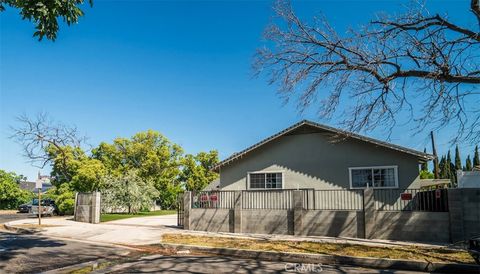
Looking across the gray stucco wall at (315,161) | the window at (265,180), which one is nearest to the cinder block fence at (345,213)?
the gray stucco wall at (315,161)

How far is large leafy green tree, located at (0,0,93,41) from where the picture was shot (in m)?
7.59

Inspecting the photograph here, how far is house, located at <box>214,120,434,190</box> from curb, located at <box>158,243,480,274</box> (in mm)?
7939

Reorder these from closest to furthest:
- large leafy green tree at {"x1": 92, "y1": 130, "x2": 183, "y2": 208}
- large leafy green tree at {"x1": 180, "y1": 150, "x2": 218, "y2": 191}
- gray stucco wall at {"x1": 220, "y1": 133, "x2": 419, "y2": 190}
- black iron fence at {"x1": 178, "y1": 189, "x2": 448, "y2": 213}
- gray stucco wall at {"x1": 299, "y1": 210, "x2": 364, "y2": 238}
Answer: black iron fence at {"x1": 178, "y1": 189, "x2": 448, "y2": 213} → gray stucco wall at {"x1": 299, "y1": 210, "x2": 364, "y2": 238} → gray stucco wall at {"x1": 220, "y1": 133, "x2": 419, "y2": 190} → large leafy green tree at {"x1": 92, "y1": 130, "x2": 183, "y2": 208} → large leafy green tree at {"x1": 180, "y1": 150, "x2": 218, "y2": 191}

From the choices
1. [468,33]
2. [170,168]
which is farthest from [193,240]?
[170,168]

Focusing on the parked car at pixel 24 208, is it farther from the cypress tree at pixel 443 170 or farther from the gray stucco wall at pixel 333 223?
the cypress tree at pixel 443 170

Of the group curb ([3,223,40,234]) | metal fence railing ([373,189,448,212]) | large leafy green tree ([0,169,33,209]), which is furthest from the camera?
large leafy green tree ([0,169,33,209])

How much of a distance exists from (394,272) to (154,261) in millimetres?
6200

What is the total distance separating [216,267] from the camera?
9.21 metres

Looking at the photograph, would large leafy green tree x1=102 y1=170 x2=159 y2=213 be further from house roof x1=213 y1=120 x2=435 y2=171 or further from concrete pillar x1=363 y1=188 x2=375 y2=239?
concrete pillar x1=363 y1=188 x2=375 y2=239

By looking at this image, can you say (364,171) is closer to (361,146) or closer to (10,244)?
(361,146)

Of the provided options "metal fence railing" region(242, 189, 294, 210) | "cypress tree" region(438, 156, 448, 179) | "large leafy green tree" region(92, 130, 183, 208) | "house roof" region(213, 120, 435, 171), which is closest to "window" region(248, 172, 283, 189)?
"house roof" region(213, 120, 435, 171)

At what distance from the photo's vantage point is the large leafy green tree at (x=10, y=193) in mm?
A: 41562

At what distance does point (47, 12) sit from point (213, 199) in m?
11.9

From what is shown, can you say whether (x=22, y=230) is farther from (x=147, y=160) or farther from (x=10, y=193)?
(x=147, y=160)
